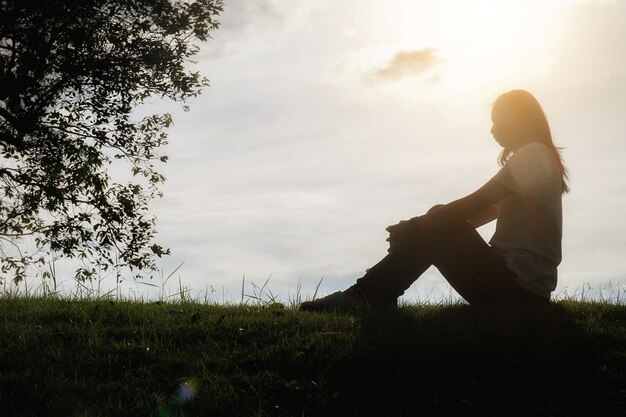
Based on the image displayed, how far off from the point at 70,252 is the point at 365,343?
927cm

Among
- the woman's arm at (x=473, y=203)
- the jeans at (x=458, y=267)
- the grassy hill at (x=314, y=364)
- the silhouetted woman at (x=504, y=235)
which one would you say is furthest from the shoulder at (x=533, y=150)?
the grassy hill at (x=314, y=364)

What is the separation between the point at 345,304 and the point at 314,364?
173 cm

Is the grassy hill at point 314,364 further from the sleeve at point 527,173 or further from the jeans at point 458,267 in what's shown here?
the sleeve at point 527,173

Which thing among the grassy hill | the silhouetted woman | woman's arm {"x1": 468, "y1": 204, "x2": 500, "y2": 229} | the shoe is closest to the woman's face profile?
the silhouetted woman

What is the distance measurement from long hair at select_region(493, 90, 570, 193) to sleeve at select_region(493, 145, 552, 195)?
0.42 meters

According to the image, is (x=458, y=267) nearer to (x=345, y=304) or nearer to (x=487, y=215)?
(x=487, y=215)

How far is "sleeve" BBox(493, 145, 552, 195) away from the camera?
6762 millimetres

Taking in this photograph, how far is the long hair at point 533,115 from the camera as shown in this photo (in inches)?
281

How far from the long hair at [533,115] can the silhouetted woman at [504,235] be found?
0.01m

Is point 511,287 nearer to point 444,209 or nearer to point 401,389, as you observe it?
point 444,209

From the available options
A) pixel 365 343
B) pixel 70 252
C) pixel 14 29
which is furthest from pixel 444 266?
pixel 14 29

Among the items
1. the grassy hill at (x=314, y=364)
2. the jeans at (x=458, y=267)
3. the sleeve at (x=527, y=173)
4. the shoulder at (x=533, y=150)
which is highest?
the shoulder at (x=533, y=150)

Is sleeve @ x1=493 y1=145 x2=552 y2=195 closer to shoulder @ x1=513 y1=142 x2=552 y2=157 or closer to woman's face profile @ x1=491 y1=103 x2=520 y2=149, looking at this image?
shoulder @ x1=513 y1=142 x2=552 y2=157

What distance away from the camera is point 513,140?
23.9ft
